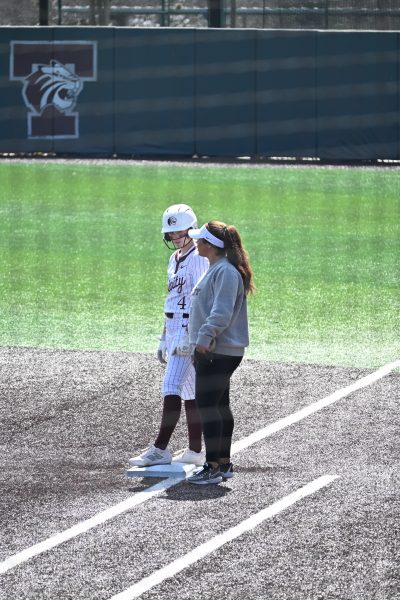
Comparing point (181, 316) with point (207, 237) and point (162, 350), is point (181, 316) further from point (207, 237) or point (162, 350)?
point (207, 237)

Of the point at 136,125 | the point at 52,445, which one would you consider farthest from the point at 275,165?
the point at 52,445

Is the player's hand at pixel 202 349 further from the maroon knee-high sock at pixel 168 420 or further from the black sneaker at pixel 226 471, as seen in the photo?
the black sneaker at pixel 226 471

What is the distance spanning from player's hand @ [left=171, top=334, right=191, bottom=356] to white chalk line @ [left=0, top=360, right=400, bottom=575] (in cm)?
78

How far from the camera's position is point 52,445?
25.5 ft

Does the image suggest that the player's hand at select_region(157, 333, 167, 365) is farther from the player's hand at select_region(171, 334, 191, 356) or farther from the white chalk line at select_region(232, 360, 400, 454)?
the white chalk line at select_region(232, 360, 400, 454)

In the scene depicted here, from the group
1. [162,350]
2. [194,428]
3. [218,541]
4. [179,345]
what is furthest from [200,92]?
[218,541]

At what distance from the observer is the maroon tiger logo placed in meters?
27.7

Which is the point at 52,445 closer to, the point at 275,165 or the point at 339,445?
the point at 339,445

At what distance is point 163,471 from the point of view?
7.16 m

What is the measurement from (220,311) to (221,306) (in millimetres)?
33

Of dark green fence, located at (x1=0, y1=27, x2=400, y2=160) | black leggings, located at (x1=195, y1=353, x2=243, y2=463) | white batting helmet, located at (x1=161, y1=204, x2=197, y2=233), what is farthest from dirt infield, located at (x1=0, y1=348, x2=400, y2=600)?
dark green fence, located at (x1=0, y1=27, x2=400, y2=160)

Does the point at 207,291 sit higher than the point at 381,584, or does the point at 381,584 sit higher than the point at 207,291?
the point at 207,291

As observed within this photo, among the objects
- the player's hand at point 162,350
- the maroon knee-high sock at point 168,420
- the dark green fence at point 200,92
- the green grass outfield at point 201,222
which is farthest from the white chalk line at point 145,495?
the dark green fence at point 200,92

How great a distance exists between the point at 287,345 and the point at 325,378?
1.42 meters
